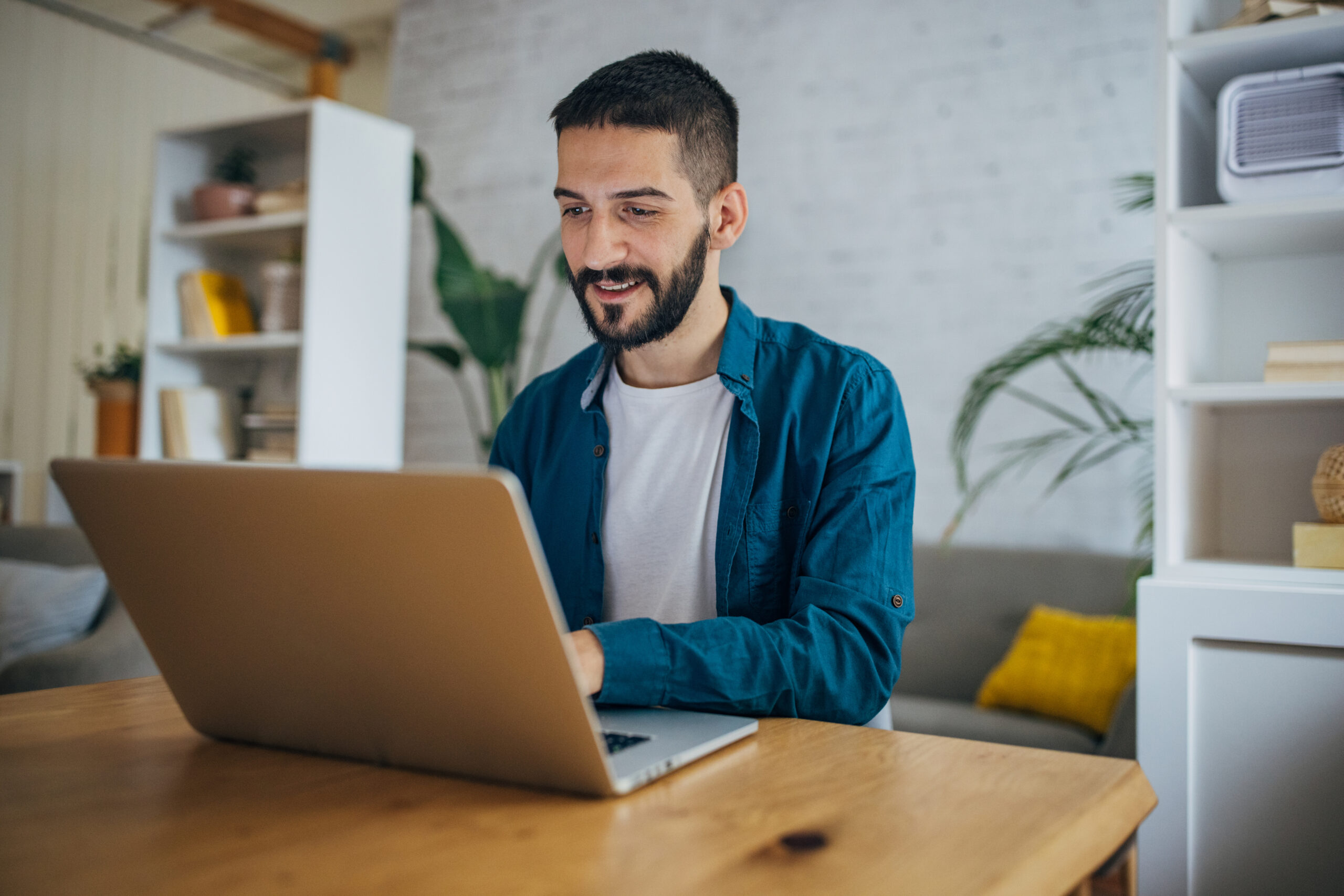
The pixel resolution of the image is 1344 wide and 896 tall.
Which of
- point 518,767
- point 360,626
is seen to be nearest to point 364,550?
point 360,626

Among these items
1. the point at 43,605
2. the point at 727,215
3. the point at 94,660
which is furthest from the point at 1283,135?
the point at 43,605

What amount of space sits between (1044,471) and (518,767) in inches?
113

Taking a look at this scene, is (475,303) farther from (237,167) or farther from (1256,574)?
(1256,574)

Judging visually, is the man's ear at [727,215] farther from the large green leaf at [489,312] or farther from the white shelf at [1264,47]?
the large green leaf at [489,312]

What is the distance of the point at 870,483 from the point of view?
3.70ft

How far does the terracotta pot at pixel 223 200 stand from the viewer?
141 inches

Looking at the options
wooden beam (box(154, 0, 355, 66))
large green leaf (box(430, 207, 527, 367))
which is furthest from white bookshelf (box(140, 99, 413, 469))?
wooden beam (box(154, 0, 355, 66))

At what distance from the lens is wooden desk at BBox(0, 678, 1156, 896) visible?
517 mm

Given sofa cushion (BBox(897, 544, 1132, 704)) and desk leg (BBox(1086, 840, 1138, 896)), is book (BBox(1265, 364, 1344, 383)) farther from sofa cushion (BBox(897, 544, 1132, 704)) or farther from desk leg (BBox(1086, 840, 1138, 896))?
sofa cushion (BBox(897, 544, 1132, 704))

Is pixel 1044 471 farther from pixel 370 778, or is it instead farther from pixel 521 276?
pixel 370 778

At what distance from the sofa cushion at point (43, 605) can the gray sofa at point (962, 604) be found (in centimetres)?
5

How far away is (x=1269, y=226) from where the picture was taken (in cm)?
173

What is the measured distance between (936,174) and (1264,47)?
5.87ft

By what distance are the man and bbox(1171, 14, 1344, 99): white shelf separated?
0.89 meters
